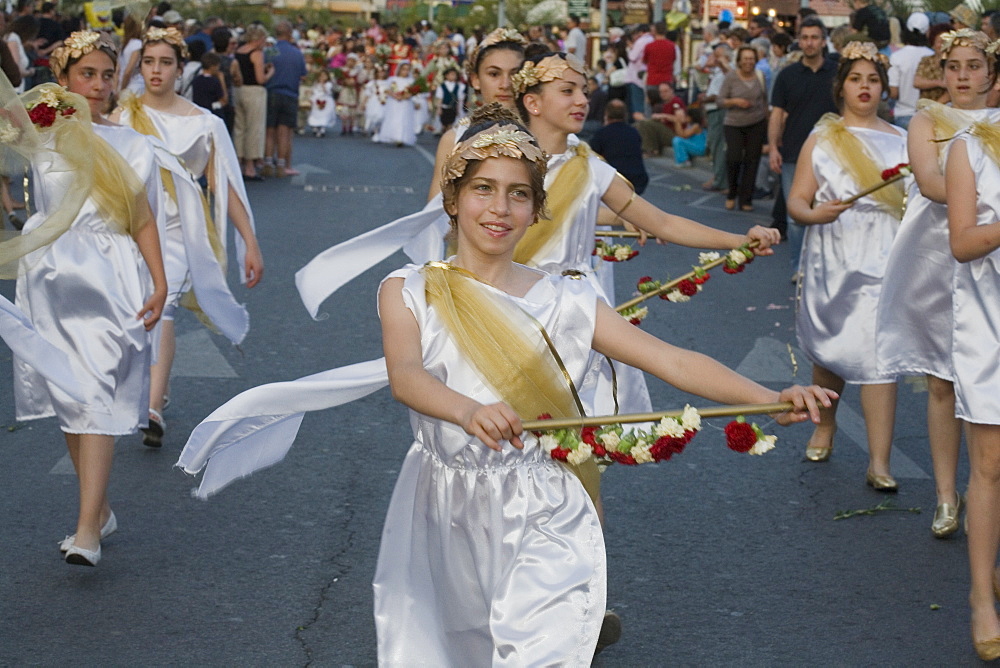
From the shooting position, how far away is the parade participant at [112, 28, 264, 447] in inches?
270

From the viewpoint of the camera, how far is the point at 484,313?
139 inches

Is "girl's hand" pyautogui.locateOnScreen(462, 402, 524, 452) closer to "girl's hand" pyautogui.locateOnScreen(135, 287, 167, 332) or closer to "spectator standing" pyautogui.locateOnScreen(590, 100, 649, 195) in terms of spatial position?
"girl's hand" pyautogui.locateOnScreen(135, 287, 167, 332)

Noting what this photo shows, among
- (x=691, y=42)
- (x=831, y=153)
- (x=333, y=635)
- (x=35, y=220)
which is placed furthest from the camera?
(x=691, y=42)

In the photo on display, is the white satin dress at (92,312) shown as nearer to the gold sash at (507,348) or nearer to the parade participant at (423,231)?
the parade participant at (423,231)

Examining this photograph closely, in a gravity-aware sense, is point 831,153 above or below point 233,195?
above

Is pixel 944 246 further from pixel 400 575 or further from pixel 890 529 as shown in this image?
pixel 400 575

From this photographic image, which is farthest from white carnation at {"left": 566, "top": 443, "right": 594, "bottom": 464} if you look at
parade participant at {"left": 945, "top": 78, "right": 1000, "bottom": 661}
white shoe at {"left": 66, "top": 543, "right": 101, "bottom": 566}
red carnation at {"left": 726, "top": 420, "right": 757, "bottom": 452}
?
white shoe at {"left": 66, "top": 543, "right": 101, "bottom": 566}

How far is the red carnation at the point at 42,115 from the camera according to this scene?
488cm

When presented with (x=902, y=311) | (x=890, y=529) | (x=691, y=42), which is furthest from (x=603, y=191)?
(x=691, y=42)

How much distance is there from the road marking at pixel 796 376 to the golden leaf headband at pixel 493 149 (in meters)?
3.71

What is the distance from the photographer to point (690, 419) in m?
3.13

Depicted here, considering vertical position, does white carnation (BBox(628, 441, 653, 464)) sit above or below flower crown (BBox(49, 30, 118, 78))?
below

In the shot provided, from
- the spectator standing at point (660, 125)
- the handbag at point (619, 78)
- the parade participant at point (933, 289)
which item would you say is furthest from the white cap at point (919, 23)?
the handbag at point (619, 78)

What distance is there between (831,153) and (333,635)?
3.44 meters
